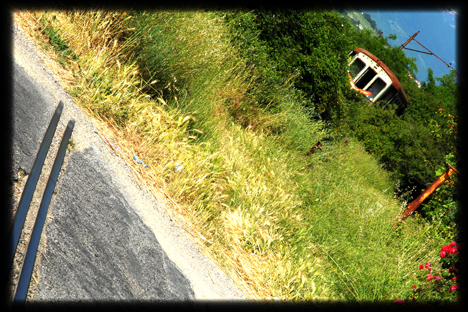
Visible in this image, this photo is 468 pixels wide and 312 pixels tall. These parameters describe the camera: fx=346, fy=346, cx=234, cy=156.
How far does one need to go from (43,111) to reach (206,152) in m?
1.94

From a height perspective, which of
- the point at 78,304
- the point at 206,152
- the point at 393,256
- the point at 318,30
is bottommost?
the point at 78,304

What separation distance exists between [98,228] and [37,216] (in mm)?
468

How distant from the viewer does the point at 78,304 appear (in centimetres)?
192

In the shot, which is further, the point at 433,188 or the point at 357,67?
the point at 357,67

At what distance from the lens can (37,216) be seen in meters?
2.09

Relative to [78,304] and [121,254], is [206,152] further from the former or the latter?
[78,304]

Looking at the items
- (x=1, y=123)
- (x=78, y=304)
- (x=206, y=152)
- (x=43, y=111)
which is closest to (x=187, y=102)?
(x=206, y=152)

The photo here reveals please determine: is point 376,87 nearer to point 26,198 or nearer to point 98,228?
point 98,228

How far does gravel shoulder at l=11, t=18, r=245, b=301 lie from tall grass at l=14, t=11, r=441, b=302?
0.85 ft

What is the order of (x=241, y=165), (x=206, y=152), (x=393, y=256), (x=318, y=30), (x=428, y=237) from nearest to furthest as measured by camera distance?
(x=206, y=152), (x=241, y=165), (x=393, y=256), (x=428, y=237), (x=318, y=30)

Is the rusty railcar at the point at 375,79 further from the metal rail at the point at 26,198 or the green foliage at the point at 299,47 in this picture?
the metal rail at the point at 26,198

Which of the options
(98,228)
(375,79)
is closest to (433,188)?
(98,228)

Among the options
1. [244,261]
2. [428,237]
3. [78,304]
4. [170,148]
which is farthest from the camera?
[428,237]

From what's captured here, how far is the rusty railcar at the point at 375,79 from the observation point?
19.7 m
